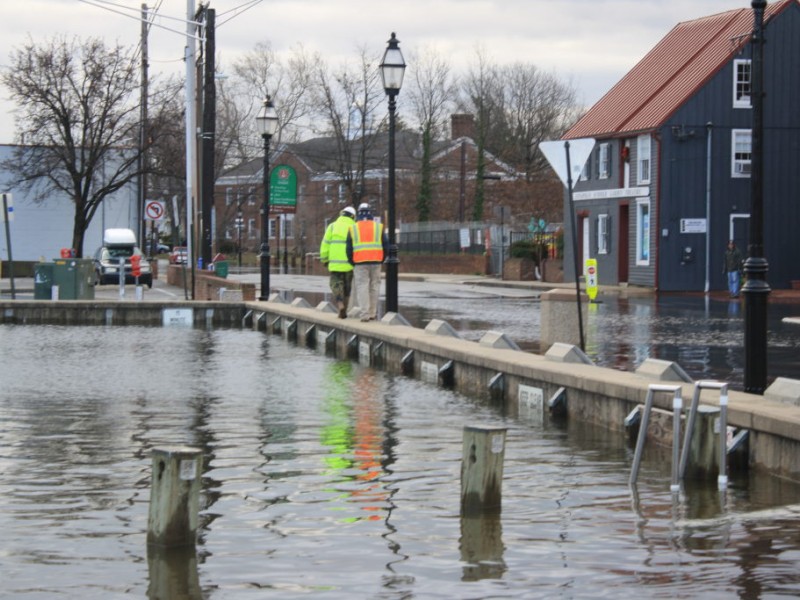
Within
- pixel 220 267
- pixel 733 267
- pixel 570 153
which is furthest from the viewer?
pixel 220 267

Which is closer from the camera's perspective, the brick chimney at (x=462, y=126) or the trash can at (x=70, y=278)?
the trash can at (x=70, y=278)

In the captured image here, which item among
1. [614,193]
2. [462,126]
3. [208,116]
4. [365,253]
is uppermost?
[462,126]

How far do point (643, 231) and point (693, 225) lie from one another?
2448 millimetres

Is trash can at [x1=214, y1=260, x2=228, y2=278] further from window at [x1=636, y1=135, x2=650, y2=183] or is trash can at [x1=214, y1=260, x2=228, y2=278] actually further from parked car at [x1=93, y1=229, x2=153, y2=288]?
window at [x1=636, y1=135, x2=650, y2=183]

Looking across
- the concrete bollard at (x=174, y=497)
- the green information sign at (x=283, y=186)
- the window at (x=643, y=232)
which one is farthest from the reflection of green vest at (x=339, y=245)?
the window at (x=643, y=232)

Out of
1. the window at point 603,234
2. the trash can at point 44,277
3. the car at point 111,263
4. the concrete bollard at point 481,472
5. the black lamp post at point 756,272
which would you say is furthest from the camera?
the car at point 111,263

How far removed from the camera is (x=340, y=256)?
80.2 feet

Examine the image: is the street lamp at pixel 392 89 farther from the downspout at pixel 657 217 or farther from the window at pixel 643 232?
the window at pixel 643 232

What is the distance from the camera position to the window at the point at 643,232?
49.4m

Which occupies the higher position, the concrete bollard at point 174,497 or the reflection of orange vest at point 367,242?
the reflection of orange vest at point 367,242

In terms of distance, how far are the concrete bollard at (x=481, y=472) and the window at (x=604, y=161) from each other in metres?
44.4

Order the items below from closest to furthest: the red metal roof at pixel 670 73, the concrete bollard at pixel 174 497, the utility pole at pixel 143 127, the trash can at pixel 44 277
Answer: the concrete bollard at pixel 174 497 < the trash can at pixel 44 277 < the red metal roof at pixel 670 73 < the utility pole at pixel 143 127

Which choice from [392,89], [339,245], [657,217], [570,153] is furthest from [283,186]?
[570,153]

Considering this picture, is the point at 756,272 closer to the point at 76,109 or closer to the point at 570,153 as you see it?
the point at 570,153
